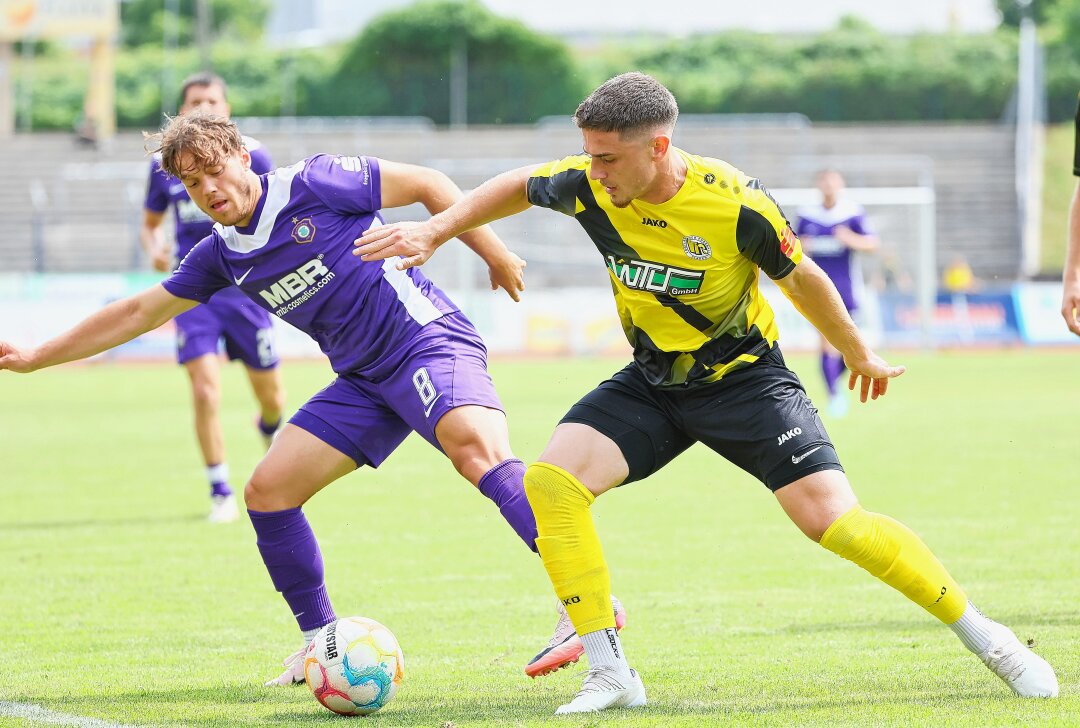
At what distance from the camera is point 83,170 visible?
40.0m

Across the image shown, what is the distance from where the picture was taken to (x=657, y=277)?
15.4 feet

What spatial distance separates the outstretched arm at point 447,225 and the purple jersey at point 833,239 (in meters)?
11.2

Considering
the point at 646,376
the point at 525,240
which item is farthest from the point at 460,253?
the point at 646,376

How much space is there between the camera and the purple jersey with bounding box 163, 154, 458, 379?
5.25m

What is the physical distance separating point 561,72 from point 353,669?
47093mm

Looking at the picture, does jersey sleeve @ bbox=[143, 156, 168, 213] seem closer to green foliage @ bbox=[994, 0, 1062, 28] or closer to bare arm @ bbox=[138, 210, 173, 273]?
bare arm @ bbox=[138, 210, 173, 273]

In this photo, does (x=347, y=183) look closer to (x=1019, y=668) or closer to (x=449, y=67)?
(x=1019, y=668)

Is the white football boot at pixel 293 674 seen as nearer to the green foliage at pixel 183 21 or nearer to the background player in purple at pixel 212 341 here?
the background player in purple at pixel 212 341

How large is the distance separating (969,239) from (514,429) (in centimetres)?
2534

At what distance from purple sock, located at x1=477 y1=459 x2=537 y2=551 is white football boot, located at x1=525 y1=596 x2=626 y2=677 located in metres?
0.30

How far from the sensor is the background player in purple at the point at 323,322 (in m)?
5.09

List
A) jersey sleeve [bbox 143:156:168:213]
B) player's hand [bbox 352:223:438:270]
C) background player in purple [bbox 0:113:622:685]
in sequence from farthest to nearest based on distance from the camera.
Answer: jersey sleeve [bbox 143:156:168:213], background player in purple [bbox 0:113:622:685], player's hand [bbox 352:223:438:270]

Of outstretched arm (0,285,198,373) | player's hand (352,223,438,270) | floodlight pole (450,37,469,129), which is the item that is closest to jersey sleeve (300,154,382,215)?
outstretched arm (0,285,198,373)

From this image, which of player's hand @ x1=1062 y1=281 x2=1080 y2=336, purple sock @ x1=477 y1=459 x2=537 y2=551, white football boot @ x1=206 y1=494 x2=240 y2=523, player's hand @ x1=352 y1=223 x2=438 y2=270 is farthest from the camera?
white football boot @ x1=206 y1=494 x2=240 y2=523
